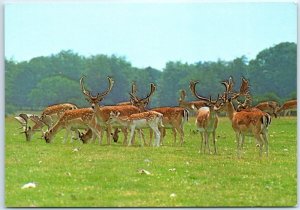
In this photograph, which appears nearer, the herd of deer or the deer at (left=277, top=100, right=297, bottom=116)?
the deer at (left=277, top=100, right=297, bottom=116)

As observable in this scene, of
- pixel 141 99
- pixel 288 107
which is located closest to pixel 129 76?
pixel 141 99

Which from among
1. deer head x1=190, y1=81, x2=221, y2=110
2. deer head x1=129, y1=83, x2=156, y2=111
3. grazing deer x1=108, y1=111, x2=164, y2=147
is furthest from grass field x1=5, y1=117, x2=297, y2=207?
deer head x1=129, y1=83, x2=156, y2=111

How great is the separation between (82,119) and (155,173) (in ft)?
3.85

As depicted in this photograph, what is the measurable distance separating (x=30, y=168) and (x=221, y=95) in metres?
1.94

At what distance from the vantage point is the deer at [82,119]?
888 centimetres

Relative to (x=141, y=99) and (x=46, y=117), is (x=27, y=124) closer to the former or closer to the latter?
(x=46, y=117)

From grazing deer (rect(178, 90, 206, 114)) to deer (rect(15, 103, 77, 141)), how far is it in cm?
103

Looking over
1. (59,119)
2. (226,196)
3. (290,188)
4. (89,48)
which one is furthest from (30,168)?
(290,188)

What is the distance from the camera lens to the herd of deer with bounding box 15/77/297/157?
28.9 ft

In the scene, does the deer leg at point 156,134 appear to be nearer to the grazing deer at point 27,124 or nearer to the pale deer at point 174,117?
the pale deer at point 174,117

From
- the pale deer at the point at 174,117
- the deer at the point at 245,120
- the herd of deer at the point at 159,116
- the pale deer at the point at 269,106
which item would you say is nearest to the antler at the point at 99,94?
the herd of deer at the point at 159,116

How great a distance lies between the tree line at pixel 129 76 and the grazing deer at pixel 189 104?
0.18 feet

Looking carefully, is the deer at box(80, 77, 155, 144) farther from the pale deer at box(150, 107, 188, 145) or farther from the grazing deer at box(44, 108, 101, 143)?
the pale deer at box(150, 107, 188, 145)

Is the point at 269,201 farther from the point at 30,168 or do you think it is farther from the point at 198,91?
the point at 30,168
